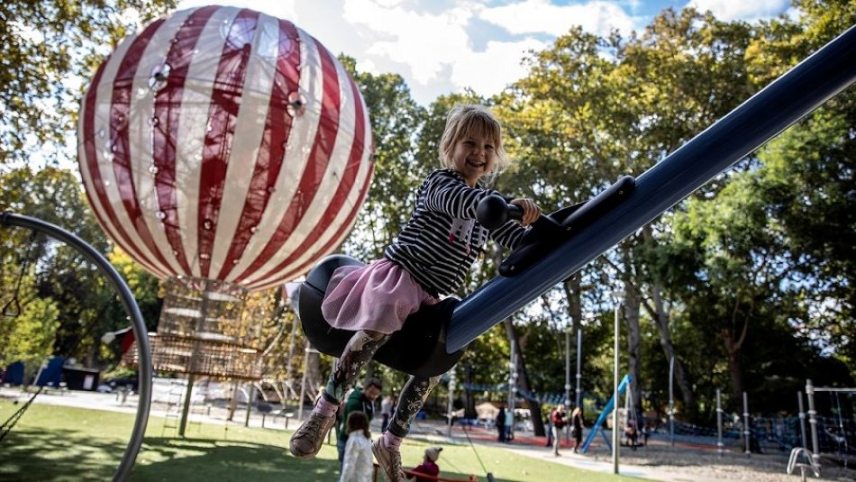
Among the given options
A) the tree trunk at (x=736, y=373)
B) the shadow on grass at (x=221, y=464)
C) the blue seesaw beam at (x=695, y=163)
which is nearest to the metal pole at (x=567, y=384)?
the tree trunk at (x=736, y=373)

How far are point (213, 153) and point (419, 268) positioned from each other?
5928 millimetres

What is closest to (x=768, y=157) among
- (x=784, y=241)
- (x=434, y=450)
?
(x=784, y=241)

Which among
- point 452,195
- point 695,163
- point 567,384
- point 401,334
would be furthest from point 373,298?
point 567,384

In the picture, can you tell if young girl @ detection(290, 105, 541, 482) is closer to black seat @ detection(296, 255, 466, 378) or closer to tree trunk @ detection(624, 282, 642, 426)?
black seat @ detection(296, 255, 466, 378)

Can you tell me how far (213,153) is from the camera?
7.02m

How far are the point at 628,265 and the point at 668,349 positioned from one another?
220 inches

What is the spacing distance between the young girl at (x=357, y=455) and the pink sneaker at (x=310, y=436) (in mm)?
4817

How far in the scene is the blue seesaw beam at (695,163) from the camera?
1.21 m

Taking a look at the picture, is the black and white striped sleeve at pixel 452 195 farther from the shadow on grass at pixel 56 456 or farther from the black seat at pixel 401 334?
the shadow on grass at pixel 56 456

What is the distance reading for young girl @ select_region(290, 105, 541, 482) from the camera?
1675 mm

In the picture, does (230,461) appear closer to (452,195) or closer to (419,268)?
(419,268)

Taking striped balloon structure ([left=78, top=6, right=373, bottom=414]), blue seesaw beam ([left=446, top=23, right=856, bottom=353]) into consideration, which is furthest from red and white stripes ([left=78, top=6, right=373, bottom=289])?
blue seesaw beam ([left=446, top=23, right=856, bottom=353])

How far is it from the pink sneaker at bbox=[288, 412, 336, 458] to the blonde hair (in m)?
0.88

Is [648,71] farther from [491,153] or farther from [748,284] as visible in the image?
[491,153]
